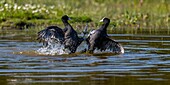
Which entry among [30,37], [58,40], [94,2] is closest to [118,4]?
[94,2]

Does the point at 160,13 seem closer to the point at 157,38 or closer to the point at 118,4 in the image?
the point at 118,4

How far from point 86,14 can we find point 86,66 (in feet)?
48.3

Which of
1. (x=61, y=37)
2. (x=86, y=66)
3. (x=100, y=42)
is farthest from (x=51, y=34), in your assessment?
(x=86, y=66)

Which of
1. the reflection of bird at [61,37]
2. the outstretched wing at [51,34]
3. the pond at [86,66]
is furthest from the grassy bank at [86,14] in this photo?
the outstretched wing at [51,34]

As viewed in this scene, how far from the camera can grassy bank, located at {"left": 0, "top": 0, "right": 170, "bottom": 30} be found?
24.6 m

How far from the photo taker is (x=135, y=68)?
40.7ft

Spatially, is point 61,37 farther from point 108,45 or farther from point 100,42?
point 108,45

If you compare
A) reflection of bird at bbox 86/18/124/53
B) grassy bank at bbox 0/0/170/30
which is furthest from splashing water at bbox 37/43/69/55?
grassy bank at bbox 0/0/170/30

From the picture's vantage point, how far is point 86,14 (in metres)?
27.3

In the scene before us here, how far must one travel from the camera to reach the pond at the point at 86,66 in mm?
10859

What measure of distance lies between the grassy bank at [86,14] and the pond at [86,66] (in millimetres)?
6576

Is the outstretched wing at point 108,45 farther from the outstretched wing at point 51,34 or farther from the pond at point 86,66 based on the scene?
the outstretched wing at point 51,34

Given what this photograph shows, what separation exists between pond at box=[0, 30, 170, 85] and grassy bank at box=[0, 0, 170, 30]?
6.58 meters

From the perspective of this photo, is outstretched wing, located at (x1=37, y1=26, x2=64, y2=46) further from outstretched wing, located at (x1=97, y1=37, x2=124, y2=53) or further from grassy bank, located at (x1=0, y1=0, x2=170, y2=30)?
grassy bank, located at (x1=0, y1=0, x2=170, y2=30)
